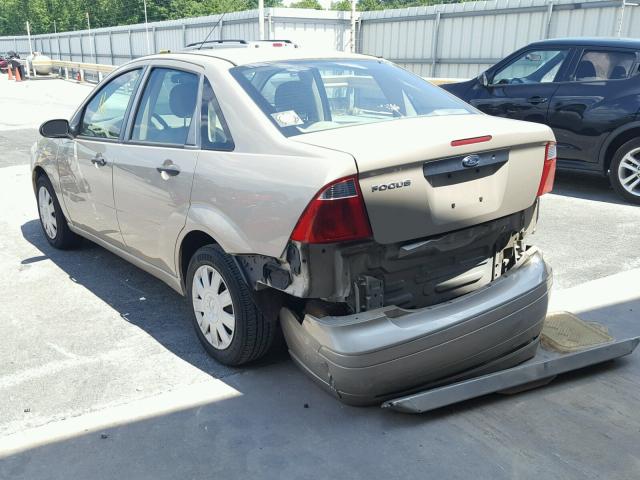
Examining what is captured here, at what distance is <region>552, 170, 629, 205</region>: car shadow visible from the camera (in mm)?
7535

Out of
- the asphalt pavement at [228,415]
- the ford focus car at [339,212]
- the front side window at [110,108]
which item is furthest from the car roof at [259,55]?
the asphalt pavement at [228,415]

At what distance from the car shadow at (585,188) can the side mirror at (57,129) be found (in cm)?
566

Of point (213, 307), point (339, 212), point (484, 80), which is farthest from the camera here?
point (484, 80)

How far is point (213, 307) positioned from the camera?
3615mm

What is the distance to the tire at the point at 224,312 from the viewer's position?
3365 mm

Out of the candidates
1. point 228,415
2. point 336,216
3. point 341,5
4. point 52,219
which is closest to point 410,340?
point 336,216

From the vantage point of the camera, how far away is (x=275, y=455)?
288cm

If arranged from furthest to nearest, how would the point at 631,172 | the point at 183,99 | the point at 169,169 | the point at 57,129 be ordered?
the point at 631,172, the point at 57,129, the point at 183,99, the point at 169,169

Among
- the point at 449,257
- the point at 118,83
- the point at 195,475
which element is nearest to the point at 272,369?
the point at 195,475

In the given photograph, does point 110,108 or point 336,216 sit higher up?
point 110,108

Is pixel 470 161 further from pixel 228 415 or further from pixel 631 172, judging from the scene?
pixel 631 172

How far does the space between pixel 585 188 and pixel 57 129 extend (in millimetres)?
6289

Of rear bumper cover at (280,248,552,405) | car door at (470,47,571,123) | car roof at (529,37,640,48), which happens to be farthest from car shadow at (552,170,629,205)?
rear bumper cover at (280,248,552,405)

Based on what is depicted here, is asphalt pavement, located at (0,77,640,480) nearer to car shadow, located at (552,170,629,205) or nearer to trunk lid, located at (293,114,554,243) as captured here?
trunk lid, located at (293,114,554,243)
